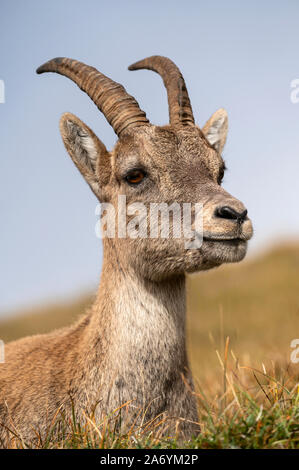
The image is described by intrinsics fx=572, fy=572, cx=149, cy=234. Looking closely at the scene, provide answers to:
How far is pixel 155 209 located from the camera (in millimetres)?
6148

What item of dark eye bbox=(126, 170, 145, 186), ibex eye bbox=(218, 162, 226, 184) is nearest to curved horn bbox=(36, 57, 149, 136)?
dark eye bbox=(126, 170, 145, 186)

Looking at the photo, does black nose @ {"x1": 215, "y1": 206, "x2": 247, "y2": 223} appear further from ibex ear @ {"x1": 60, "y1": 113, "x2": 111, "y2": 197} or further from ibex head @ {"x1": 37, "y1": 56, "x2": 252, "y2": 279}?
ibex ear @ {"x1": 60, "y1": 113, "x2": 111, "y2": 197}

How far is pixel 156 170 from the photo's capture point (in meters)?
6.28

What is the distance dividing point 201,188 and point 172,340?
63.8 inches

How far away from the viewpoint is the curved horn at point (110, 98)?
670cm

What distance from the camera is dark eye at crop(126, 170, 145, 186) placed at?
20.8ft

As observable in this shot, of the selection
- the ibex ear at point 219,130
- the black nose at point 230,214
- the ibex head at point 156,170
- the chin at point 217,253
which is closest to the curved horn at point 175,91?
the ibex head at point 156,170

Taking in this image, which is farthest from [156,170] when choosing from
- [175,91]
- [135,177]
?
[175,91]

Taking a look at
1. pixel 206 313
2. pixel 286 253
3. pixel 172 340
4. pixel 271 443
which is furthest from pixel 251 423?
pixel 286 253

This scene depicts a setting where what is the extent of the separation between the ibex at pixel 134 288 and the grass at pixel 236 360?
257 mm

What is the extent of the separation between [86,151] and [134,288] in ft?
5.86

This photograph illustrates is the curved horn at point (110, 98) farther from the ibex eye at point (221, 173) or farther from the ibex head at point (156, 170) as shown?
the ibex eye at point (221, 173)
